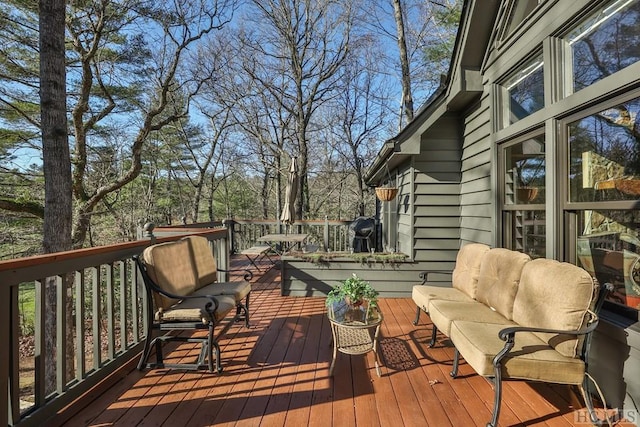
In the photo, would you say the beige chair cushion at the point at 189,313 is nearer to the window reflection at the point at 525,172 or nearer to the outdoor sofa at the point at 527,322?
the outdoor sofa at the point at 527,322

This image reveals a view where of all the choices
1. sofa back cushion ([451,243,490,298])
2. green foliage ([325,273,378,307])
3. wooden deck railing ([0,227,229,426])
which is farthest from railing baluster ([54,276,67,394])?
sofa back cushion ([451,243,490,298])

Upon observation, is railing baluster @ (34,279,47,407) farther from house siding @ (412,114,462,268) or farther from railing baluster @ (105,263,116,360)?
house siding @ (412,114,462,268)

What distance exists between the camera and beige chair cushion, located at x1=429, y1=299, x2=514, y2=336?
2393mm

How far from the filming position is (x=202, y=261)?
332cm

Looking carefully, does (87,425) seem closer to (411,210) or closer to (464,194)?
(411,210)

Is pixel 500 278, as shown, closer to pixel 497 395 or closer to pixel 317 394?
pixel 497 395

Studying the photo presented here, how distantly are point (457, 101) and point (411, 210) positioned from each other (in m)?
1.60

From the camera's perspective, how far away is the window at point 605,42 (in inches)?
78.0

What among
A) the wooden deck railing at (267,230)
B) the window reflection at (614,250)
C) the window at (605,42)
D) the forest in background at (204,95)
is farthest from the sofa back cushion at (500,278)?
the forest in background at (204,95)

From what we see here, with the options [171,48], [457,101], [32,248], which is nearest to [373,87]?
[171,48]

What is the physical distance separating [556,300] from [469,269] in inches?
45.3

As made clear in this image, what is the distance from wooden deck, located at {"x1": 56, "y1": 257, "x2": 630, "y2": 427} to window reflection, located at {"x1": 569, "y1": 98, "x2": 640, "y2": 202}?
141 cm

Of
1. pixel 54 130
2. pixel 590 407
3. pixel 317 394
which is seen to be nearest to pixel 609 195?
pixel 590 407

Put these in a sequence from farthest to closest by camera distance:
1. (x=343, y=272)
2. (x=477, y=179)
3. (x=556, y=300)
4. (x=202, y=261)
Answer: (x=343, y=272) → (x=477, y=179) → (x=202, y=261) → (x=556, y=300)
